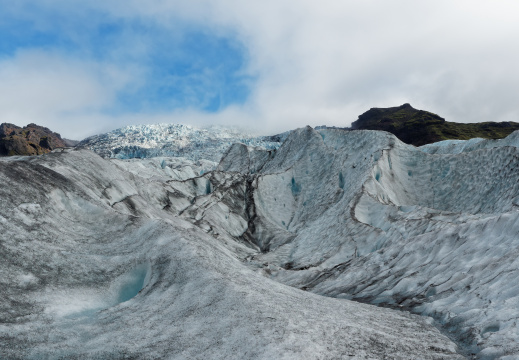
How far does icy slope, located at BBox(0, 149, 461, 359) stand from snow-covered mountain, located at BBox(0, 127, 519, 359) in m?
0.05

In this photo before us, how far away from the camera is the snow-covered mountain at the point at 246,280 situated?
8.70 metres

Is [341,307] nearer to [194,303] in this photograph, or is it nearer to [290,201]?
[194,303]

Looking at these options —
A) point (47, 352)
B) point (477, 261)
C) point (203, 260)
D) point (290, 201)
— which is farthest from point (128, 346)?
point (290, 201)

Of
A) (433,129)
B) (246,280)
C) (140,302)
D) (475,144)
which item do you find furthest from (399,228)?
(433,129)

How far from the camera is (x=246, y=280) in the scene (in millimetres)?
12414

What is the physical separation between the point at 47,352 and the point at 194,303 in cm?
380

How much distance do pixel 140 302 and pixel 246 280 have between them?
3.59 metres

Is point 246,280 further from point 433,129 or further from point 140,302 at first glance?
point 433,129

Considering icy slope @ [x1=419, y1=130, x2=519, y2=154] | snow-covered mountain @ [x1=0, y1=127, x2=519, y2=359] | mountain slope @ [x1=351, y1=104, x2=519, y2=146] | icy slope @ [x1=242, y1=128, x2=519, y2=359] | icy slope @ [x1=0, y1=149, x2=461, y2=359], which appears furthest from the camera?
mountain slope @ [x1=351, y1=104, x2=519, y2=146]

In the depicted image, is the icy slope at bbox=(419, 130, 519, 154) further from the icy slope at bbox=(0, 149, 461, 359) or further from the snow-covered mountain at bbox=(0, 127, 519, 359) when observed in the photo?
the icy slope at bbox=(0, 149, 461, 359)

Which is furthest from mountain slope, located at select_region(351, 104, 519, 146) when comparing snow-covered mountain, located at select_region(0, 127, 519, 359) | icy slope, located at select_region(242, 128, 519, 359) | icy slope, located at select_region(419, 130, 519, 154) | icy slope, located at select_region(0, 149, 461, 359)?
icy slope, located at select_region(0, 149, 461, 359)

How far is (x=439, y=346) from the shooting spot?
9.45 meters

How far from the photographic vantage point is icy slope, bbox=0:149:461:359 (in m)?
8.38

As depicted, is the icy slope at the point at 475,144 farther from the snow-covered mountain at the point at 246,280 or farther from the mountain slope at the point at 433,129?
the mountain slope at the point at 433,129
